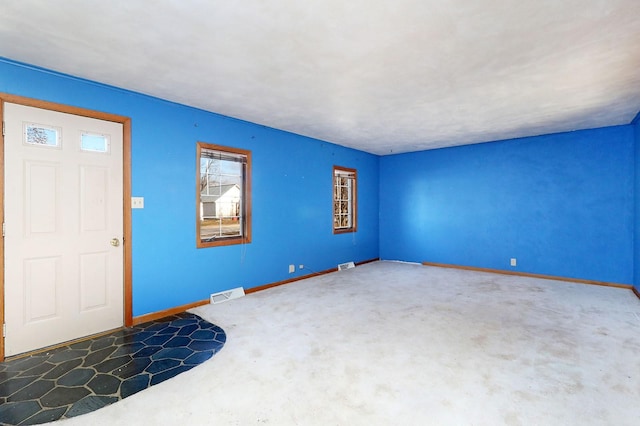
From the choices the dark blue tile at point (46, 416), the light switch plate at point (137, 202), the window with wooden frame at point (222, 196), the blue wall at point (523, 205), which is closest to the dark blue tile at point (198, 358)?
the dark blue tile at point (46, 416)

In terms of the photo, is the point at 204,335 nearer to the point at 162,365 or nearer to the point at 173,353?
the point at 173,353

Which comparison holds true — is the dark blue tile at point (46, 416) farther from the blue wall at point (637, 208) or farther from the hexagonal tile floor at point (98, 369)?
the blue wall at point (637, 208)

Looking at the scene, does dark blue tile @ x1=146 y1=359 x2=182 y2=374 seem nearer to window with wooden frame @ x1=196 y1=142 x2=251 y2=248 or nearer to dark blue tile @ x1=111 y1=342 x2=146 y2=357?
dark blue tile @ x1=111 y1=342 x2=146 y2=357

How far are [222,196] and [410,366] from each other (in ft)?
10.6

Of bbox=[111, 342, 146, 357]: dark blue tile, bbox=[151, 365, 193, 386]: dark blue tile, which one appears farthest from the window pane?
bbox=[151, 365, 193, 386]: dark blue tile

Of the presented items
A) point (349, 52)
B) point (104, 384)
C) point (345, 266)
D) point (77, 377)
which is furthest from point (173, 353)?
point (345, 266)

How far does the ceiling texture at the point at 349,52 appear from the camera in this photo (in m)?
2.02

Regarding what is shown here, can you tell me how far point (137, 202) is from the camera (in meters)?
3.47

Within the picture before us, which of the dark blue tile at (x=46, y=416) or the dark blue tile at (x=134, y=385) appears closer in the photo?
the dark blue tile at (x=46, y=416)

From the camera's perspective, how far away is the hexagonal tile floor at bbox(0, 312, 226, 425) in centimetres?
203

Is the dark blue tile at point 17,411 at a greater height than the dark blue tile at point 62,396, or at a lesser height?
lesser

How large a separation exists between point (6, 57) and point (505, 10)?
3.92m

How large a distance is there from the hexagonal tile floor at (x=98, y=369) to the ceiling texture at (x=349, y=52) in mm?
2577

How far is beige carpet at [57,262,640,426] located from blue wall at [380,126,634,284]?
42.9 inches
